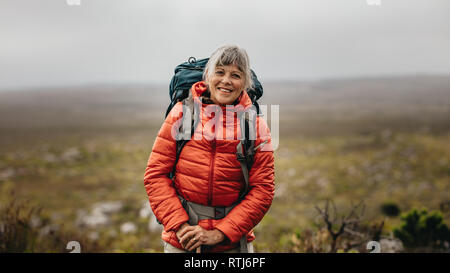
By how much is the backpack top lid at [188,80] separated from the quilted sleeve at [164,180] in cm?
19

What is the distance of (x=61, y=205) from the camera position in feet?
43.7

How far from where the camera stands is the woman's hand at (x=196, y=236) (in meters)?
2.07

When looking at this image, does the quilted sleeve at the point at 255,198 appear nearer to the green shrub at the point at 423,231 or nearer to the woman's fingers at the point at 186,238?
the woman's fingers at the point at 186,238

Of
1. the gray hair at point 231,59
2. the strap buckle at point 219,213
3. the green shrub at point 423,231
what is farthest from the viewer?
the green shrub at point 423,231

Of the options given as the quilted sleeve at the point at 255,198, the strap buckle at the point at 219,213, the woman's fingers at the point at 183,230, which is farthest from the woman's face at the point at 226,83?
the woman's fingers at the point at 183,230

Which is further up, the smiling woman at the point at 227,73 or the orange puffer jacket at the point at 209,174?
the smiling woman at the point at 227,73

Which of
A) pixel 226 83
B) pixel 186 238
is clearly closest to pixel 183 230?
pixel 186 238

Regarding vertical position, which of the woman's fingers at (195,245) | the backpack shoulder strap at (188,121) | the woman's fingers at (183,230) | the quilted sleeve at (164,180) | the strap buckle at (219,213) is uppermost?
the backpack shoulder strap at (188,121)

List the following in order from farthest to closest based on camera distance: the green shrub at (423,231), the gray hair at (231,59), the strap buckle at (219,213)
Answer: the green shrub at (423,231), the strap buckle at (219,213), the gray hair at (231,59)

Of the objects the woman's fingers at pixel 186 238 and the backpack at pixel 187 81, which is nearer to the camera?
the woman's fingers at pixel 186 238

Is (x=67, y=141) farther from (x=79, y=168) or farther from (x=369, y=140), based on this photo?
(x=369, y=140)

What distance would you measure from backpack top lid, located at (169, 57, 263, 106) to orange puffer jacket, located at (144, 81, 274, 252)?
0.12m

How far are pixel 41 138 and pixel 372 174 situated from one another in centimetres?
3287
